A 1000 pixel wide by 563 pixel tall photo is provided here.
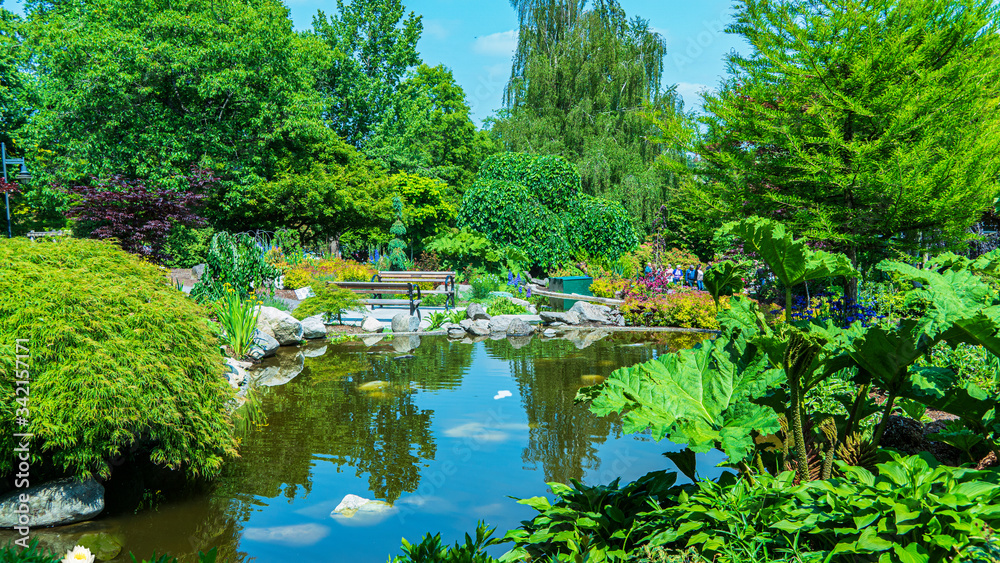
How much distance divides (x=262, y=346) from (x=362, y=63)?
993 inches

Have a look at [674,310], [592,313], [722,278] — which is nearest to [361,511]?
[722,278]

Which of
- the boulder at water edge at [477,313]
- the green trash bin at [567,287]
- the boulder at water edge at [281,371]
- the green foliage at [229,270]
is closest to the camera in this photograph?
the boulder at water edge at [281,371]

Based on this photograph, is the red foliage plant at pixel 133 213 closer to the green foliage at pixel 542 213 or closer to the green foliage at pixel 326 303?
the green foliage at pixel 326 303

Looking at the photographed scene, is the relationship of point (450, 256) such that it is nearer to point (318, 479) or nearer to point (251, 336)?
point (251, 336)

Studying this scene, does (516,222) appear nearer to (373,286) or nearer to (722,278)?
(373,286)

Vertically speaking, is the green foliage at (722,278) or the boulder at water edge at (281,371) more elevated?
the green foliage at (722,278)

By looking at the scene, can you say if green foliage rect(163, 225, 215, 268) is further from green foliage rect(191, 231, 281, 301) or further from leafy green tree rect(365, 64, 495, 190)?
green foliage rect(191, 231, 281, 301)

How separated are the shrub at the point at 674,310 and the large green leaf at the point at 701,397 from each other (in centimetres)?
953

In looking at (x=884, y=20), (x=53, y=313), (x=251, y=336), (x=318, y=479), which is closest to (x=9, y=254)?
(x=53, y=313)

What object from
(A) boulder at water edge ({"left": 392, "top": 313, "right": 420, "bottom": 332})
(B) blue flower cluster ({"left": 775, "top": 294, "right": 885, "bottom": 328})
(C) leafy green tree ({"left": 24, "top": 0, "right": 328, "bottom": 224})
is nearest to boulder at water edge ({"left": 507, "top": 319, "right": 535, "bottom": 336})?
(A) boulder at water edge ({"left": 392, "top": 313, "right": 420, "bottom": 332})

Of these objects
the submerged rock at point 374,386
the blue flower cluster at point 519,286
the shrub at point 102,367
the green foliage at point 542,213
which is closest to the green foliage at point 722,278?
the shrub at point 102,367

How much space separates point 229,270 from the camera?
10.6m

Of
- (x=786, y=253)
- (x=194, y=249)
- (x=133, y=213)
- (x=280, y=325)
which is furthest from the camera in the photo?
(x=194, y=249)

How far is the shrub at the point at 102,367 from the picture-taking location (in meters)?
3.41
